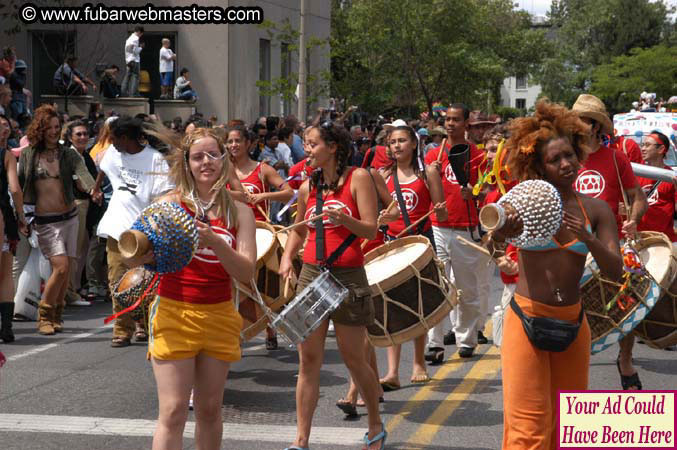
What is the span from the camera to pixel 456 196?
31.2 ft

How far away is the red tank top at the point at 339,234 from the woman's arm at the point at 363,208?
0.12ft

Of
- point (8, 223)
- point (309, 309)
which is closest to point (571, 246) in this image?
point (309, 309)

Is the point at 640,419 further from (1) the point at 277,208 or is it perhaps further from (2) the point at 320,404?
(1) the point at 277,208

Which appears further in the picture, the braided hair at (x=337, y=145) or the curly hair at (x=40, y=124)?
the curly hair at (x=40, y=124)

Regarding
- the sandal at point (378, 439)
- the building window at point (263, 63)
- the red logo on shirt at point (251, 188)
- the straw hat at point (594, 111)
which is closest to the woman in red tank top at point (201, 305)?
the sandal at point (378, 439)

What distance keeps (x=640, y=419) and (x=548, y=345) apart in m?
0.48

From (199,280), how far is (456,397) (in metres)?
3.22

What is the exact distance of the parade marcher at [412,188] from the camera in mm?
8352

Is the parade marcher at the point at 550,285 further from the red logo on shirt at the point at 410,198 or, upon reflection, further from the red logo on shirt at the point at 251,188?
the red logo on shirt at the point at 251,188

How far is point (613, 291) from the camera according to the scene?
657 centimetres

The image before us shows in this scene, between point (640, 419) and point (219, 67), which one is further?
point (219, 67)

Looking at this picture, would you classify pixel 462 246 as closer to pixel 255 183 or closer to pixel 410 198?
pixel 410 198

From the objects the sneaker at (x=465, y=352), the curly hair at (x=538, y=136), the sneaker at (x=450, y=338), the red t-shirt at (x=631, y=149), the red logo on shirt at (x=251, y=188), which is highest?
the curly hair at (x=538, y=136)

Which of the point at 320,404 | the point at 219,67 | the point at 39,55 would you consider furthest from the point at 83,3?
the point at 320,404
